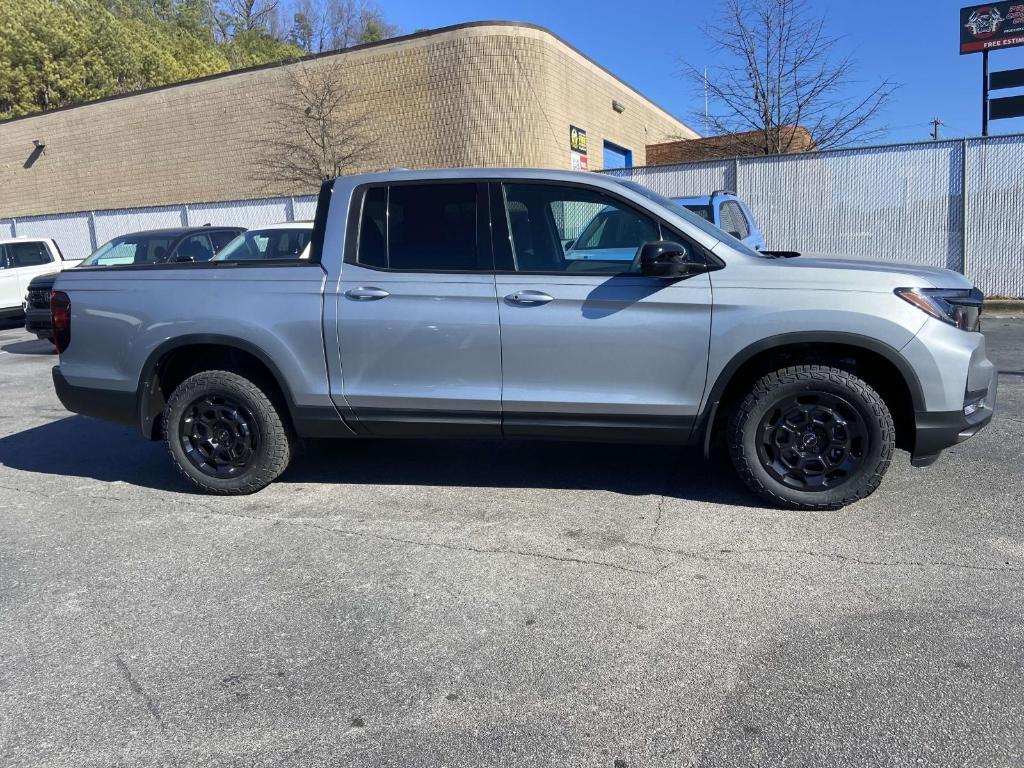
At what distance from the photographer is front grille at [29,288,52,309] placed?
36.4 feet

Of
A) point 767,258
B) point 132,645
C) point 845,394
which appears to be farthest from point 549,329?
point 132,645

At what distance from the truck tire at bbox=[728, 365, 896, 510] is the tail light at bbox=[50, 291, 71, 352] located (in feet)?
13.5

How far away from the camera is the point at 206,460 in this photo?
15.9ft

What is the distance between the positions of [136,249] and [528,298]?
31.4ft

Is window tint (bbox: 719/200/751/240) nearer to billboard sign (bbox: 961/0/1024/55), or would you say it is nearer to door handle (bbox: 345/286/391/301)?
door handle (bbox: 345/286/391/301)

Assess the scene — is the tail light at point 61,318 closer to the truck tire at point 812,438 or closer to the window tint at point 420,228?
the window tint at point 420,228

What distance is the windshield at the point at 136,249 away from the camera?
11570 mm

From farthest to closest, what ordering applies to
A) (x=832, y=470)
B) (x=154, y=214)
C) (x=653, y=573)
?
(x=154, y=214) < (x=832, y=470) < (x=653, y=573)

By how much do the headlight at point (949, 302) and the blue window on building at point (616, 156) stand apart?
24.1 metres

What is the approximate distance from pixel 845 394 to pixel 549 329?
62.8 inches

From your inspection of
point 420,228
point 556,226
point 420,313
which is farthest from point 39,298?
point 556,226

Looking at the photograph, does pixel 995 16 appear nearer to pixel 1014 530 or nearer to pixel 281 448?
pixel 1014 530

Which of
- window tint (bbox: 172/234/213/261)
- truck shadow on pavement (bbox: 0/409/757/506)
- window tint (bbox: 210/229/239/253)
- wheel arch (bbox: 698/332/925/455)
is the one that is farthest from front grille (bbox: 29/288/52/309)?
wheel arch (bbox: 698/332/925/455)

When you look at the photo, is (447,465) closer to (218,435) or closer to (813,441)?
(218,435)
